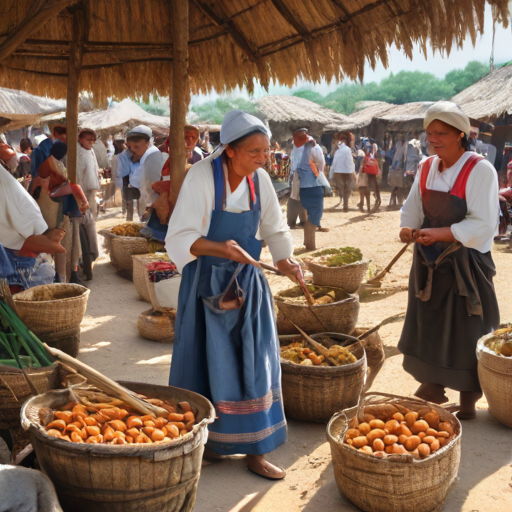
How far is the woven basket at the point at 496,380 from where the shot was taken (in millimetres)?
3502

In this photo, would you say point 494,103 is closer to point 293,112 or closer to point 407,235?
point 293,112

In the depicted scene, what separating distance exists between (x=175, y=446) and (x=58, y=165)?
4332mm

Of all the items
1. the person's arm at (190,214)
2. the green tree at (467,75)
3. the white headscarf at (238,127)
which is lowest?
the person's arm at (190,214)

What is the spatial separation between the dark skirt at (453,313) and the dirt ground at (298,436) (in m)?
0.36

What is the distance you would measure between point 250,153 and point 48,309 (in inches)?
94.5

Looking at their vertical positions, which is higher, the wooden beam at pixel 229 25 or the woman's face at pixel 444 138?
the wooden beam at pixel 229 25

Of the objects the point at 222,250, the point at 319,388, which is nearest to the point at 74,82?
the point at 222,250

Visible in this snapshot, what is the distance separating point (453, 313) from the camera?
3.81 meters

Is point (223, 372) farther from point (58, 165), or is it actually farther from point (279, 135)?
point (279, 135)

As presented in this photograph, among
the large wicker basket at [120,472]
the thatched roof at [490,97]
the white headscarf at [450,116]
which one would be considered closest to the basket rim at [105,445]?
the large wicker basket at [120,472]

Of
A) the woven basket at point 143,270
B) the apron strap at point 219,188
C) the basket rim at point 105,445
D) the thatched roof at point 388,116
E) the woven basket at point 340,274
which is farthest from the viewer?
the thatched roof at point 388,116

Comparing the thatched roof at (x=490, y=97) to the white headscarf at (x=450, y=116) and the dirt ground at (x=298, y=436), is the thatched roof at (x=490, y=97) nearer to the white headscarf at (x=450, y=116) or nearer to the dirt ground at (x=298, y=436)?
the dirt ground at (x=298, y=436)

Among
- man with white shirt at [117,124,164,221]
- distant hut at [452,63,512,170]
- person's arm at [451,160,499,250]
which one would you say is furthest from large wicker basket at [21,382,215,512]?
distant hut at [452,63,512,170]

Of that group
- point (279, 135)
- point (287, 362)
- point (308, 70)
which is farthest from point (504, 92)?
point (287, 362)
